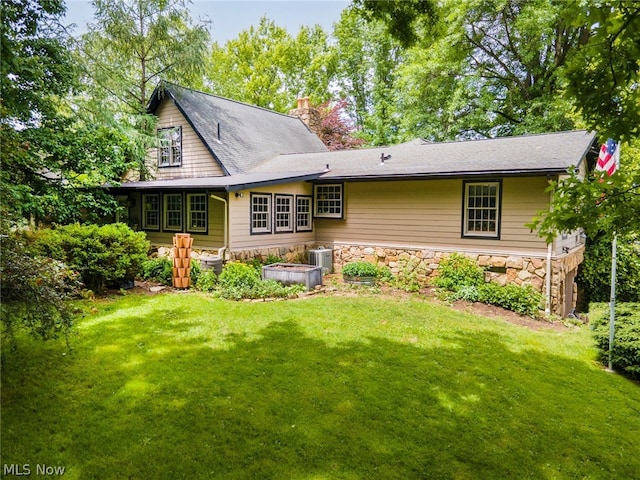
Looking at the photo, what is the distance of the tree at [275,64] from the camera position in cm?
2795

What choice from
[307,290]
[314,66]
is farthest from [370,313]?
[314,66]

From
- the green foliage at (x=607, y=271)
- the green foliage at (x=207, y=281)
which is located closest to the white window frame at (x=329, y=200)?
the green foliage at (x=207, y=281)

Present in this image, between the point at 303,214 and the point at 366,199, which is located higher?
the point at 366,199

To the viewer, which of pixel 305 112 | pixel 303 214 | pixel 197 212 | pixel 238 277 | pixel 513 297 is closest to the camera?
pixel 513 297

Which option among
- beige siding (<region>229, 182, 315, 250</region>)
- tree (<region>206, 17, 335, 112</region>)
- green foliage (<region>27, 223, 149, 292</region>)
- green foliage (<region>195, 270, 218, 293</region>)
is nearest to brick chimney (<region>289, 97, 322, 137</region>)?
tree (<region>206, 17, 335, 112</region>)

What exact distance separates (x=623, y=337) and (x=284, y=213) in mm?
8515

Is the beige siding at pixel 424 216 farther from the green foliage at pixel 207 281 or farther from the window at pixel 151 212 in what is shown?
the window at pixel 151 212

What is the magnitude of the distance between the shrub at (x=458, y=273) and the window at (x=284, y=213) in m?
4.65

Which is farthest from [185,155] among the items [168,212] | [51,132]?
[51,132]

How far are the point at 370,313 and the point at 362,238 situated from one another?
191 inches

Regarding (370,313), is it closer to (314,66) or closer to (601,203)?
(601,203)

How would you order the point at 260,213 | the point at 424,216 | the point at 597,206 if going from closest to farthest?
the point at 597,206, the point at 424,216, the point at 260,213

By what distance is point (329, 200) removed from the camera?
12477mm

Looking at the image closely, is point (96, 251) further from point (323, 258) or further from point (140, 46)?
point (140, 46)
